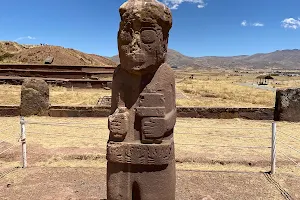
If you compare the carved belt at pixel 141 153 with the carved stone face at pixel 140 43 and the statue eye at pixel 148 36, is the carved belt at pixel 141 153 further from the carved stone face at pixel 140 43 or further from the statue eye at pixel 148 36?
the statue eye at pixel 148 36

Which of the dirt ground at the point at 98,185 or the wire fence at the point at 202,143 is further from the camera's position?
the wire fence at the point at 202,143

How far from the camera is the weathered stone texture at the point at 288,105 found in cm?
1059

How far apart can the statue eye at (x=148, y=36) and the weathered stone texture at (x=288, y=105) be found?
854 centimetres

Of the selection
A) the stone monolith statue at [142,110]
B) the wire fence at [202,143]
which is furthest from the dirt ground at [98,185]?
the stone monolith statue at [142,110]

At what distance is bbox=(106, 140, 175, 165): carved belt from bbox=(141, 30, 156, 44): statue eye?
3.61 feet

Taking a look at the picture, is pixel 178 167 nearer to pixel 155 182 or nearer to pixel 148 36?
pixel 155 182

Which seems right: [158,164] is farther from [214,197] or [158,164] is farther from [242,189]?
[242,189]

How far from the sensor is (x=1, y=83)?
19922mm

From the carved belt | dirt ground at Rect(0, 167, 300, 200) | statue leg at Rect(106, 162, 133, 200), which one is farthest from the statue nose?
dirt ground at Rect(0, 167, 300, 200)

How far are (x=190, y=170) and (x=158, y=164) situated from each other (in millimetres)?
2721

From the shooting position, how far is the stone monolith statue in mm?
3312

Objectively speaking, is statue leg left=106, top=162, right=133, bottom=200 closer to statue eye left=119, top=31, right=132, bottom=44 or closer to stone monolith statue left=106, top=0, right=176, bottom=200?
stone monolith statue left=106, top=0, right=176, bottom=200

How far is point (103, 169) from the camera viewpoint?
5.95m

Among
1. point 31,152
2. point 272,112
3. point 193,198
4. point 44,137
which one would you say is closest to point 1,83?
point 44,137
